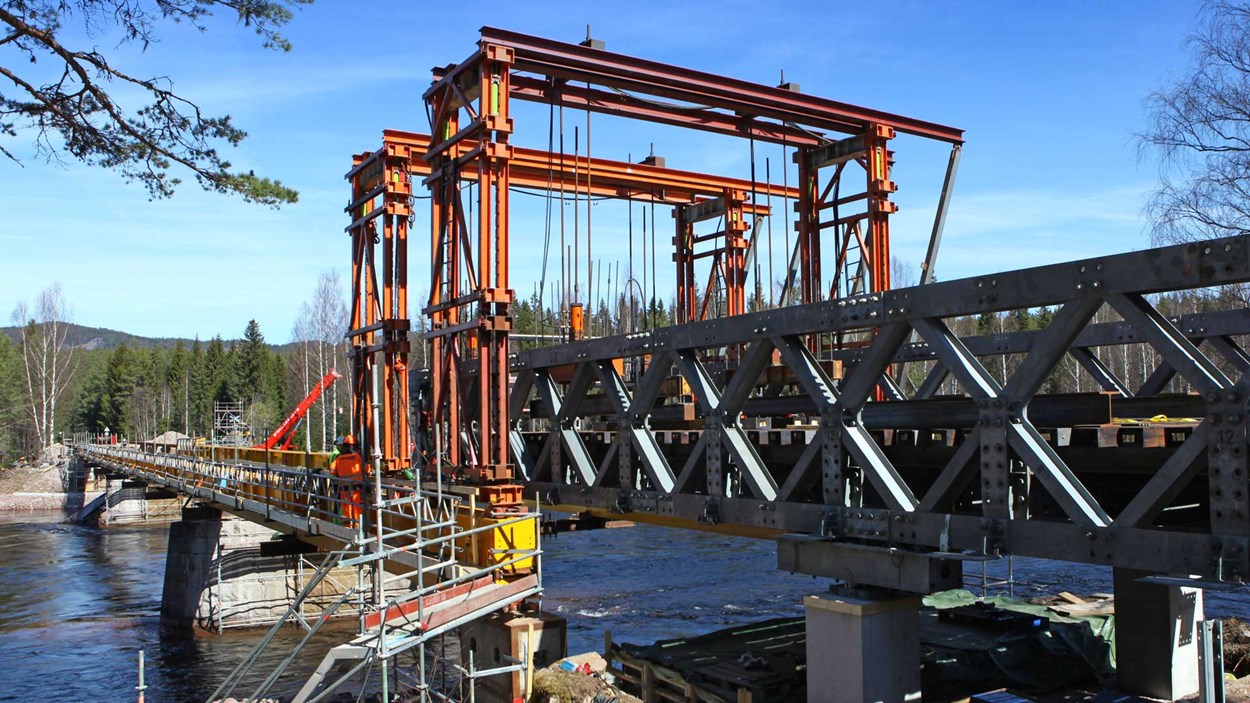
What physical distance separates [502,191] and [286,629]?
20786 mm

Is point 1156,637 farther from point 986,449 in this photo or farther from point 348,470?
point 348,470

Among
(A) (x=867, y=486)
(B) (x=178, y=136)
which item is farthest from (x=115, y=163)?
(A) (x=867, y=486)

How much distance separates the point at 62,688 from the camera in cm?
2331

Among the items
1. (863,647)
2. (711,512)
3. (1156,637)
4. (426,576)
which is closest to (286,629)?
(426,576)

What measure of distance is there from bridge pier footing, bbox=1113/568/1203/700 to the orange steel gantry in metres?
6.34

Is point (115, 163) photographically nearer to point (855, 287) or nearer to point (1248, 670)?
point (855, 287)

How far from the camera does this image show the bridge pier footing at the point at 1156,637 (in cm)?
1412

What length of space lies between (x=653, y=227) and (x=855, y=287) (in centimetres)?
593

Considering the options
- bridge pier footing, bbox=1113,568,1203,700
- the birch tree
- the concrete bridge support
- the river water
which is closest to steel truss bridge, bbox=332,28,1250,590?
bridge pier footing, bbox=1113,568,1203,700

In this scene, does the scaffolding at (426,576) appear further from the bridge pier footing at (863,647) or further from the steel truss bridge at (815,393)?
the bridge pier footing at (863,647)

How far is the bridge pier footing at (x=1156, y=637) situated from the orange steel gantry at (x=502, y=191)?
634 centimetres

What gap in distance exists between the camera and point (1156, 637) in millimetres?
14391

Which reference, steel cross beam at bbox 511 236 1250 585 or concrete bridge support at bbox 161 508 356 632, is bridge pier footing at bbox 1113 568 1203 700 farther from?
concrete bridge support at bbox 161 508 356 632

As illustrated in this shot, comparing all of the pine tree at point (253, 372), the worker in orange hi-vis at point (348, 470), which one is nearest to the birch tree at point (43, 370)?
the pine tree at point (253, 372)
